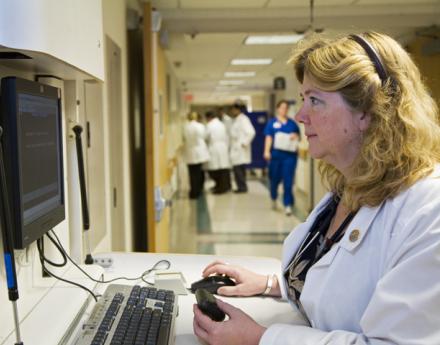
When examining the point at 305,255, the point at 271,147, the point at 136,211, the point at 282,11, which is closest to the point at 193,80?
the point at 271,147

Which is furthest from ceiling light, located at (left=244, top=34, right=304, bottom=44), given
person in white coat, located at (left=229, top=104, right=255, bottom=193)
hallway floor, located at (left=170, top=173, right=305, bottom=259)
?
person in white coat, located at (left=229, top=104, right=255, bottom=193)

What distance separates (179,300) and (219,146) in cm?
663

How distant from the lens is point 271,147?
6.19 m

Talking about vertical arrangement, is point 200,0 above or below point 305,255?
above

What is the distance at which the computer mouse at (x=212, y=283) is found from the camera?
1.36m

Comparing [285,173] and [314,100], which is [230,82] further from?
[314,100]

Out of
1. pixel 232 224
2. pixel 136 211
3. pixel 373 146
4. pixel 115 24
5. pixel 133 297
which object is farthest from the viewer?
pixel 232 224

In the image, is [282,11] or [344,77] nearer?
[344,77]

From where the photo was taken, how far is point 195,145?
7.43 metres

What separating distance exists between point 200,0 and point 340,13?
3.76 feet

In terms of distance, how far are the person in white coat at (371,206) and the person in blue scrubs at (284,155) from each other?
16.1ft

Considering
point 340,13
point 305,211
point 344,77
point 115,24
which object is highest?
point 340,13

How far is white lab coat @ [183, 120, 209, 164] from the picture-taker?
740 cm

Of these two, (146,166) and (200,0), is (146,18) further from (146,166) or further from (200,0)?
(146,166)
